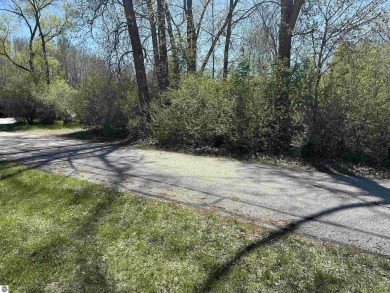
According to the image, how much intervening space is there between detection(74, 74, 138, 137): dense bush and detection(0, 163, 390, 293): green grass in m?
9.16

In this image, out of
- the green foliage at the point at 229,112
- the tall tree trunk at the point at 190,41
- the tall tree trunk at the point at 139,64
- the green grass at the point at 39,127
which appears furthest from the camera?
the green grass at the point at 39,127

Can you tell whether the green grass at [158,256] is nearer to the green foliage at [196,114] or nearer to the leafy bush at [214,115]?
the leafy bush at [214,115]

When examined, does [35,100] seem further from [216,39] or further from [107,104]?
[216,39]

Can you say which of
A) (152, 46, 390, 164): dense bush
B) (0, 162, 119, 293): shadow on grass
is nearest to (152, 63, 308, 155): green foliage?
(152, 46, 390, 164): dense bush

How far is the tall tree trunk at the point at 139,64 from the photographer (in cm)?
1112

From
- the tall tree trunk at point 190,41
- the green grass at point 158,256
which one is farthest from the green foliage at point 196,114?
the green grass at point 158,256

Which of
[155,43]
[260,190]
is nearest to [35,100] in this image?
[155,43]

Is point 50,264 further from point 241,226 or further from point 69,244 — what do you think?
point 241,226

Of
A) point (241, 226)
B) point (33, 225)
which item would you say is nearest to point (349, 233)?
point (241, 226)

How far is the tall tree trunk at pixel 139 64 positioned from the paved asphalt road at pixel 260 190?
13.4 ft

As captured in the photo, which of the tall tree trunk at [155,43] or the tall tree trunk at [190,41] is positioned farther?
the tall tree trunk at [190,41]

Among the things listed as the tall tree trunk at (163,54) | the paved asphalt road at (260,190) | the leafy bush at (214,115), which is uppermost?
the tall tree trunk at (163,54)

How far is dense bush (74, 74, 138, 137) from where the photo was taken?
13.0 m

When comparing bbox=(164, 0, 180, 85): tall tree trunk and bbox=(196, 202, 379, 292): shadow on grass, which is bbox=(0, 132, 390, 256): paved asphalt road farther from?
bbox=(164, 0, 180, 85): tall tree trunk
